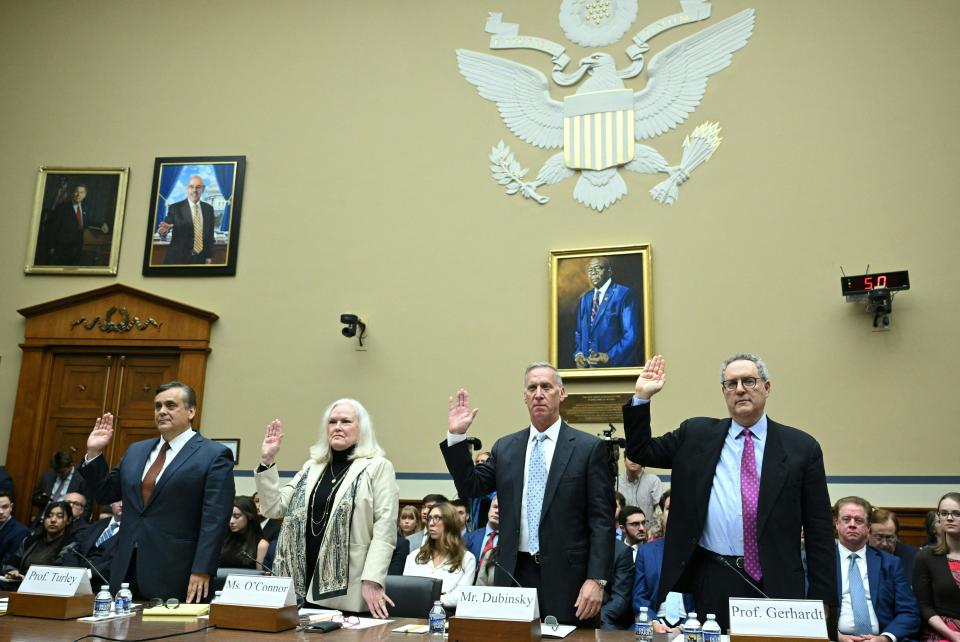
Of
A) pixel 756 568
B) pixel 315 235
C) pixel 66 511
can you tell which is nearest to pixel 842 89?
pixel 315 235

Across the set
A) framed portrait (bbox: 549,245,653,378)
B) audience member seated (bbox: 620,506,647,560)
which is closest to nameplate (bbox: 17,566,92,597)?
audience member seated (bbox: 620,506,647,560)

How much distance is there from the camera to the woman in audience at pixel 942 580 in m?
3.88

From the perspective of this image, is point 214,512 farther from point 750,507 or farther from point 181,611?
point 750,507

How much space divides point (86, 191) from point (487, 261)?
445cm

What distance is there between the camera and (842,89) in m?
7.61

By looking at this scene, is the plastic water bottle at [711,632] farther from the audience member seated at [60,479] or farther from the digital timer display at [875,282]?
the audience member seated at [60,479]

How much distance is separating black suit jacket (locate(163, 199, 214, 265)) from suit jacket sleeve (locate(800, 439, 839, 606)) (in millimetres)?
7043

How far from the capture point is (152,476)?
3.74 m

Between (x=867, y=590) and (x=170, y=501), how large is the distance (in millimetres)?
3304

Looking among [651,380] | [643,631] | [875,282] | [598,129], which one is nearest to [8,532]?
[651,380]

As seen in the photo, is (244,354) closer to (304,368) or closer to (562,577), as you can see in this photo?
(304,368)

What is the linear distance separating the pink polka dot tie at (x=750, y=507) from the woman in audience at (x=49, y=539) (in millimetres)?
4877

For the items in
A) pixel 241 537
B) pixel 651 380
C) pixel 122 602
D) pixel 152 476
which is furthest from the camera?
pixel 241 537

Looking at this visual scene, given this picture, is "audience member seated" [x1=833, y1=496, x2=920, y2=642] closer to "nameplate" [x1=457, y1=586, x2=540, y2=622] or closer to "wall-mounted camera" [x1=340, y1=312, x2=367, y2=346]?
"nameplate" [x1=457, y1=586, x2=540, y2=622]
